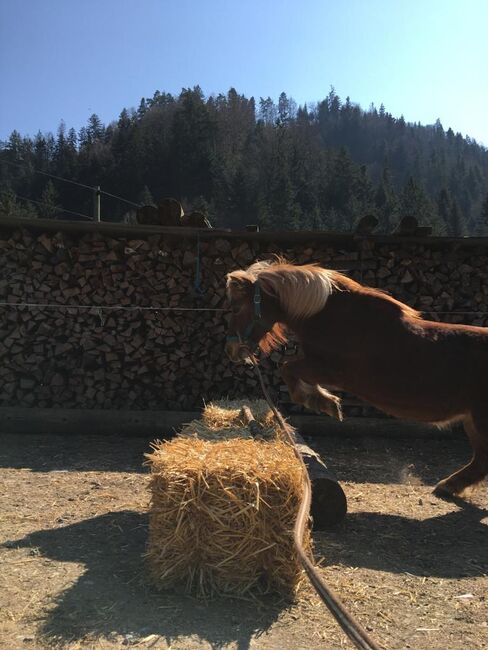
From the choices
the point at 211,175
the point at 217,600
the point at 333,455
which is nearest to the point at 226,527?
the point at 217,600

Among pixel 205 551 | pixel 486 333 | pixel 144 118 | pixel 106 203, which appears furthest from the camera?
pixel 144 118

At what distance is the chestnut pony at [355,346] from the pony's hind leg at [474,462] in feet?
0.08

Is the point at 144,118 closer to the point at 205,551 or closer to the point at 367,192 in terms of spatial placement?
the point at 367,192

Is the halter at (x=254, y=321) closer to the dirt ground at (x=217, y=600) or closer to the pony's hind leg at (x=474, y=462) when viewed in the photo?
the dirt ground at (x=217, y=600)

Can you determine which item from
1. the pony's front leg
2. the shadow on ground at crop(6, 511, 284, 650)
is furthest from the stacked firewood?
the shadow on ground at crop(6, 511, 284, 650)

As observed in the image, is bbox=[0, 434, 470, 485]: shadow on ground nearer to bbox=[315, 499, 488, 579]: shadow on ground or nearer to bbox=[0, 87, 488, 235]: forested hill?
bbox=[315, 499, 488, 579]: shadow on ground

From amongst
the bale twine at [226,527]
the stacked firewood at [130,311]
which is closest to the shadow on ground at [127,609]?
the bale twine at [226,527]

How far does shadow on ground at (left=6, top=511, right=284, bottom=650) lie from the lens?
2604 mm

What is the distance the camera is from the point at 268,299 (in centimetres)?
454

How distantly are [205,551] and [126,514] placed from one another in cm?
153

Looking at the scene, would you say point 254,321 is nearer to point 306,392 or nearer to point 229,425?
point 306,392

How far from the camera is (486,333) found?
4.73 meters

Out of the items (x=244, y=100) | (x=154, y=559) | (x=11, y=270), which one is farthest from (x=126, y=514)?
(x=244, y=100)

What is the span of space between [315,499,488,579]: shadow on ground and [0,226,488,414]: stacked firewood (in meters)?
3.22
